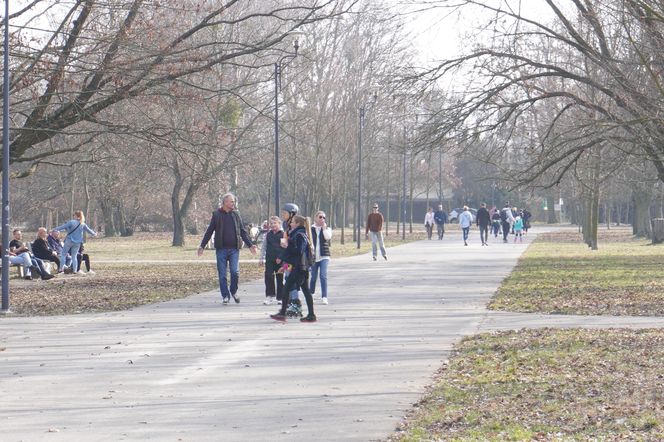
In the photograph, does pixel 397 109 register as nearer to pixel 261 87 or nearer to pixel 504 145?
pixel 504 145

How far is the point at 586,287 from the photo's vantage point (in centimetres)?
2338

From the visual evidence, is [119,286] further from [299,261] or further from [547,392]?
[547,392]

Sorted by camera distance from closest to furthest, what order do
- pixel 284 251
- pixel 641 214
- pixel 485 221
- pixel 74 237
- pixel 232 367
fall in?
pixel 232 367
pixel 284 251
pixel 74 237
pixel 485 221
pixel 641 214

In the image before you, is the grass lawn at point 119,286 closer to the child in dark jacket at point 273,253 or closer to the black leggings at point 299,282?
the child in dark jacket at point 273,253

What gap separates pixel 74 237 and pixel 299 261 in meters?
13.4

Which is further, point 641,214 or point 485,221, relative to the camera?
point 641,214

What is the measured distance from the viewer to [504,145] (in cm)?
2911

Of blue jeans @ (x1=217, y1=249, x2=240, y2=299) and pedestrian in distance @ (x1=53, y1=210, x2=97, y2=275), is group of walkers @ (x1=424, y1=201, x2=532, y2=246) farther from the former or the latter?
blue jeans @ (x1=217, y1=249, x2=240, y2=299)

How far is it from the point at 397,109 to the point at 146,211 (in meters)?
49.4

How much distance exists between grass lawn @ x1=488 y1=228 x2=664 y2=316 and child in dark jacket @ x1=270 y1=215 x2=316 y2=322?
149 inches

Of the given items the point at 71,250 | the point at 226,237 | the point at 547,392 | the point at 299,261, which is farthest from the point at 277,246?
the point at 71,250

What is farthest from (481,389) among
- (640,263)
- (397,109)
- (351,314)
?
(640,263)

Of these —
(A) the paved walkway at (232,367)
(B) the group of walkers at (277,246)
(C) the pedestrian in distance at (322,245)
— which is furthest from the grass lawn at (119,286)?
(C) the pedestrian in distance at (322,245)

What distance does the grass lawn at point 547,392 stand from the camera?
323 inches
